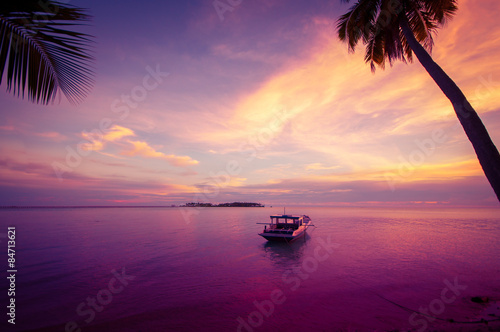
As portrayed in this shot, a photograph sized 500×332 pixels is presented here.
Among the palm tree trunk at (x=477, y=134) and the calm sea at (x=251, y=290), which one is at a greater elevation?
the palm tree trunk at (x=477, y=134)

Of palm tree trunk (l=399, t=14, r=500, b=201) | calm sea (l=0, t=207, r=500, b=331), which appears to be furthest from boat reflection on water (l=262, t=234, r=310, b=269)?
palm tree trunk (l=399, t=14, r=500, b=201)

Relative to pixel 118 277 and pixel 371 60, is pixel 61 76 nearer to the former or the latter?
pixel 371 60

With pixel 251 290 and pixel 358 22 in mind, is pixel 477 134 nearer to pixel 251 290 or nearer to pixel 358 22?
pixel 358 22

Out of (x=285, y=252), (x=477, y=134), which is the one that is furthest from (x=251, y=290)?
(x=477, y=134)

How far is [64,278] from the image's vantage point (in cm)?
1806

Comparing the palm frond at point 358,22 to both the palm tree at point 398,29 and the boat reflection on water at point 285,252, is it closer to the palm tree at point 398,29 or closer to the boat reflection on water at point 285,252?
the palm tree at point 398,29

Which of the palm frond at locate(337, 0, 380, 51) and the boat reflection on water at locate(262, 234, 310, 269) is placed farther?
the boat reflection on water at locate(262, 234, 310, 269)

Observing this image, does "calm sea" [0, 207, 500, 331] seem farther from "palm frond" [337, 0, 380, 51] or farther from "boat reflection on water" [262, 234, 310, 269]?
"palm frond" [337, 0, 380, 51]

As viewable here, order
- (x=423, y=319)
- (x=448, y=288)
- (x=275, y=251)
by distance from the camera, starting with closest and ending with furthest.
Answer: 1. (x=423, y=319)
2. (x=448, y=288)
3. (x=275, y=251)

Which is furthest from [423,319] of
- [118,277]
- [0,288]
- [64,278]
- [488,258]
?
[0,288]

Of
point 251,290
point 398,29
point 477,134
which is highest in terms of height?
point 398,29

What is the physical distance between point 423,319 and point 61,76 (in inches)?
668

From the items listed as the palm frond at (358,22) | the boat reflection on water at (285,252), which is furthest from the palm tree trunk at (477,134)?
the boat reflection on water at (285,252)

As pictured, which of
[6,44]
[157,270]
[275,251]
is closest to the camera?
[6,44]
